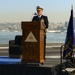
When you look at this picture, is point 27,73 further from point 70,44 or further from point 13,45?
point 13,45

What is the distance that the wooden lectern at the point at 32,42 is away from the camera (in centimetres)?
868

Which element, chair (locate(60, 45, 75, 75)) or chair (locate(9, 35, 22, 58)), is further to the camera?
chair (locate(9, 35, 22, 58))

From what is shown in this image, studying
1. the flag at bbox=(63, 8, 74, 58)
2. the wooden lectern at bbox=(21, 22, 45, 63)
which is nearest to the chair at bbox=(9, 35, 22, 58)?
the wooden lectern at bbox=(21, 22, 45, 63)

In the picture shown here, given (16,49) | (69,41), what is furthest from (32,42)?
(16,49)

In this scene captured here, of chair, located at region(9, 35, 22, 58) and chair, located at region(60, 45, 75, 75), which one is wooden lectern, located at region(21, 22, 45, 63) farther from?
chair, located at region(9, 35, 22, 58)

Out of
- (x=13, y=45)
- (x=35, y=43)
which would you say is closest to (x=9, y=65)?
(x=35, y=43)

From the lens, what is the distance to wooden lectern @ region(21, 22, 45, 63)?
868 cm

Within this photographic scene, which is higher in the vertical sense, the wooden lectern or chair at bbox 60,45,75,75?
the wooden lectern

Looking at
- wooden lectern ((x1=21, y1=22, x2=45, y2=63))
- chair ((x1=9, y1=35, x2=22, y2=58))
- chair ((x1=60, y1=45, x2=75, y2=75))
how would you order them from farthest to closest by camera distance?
chair ((x1=9, y1=35, x2=22, y2=58)) < wooden lectern ((x1=21, y1=22, x2=45, y2=63)) < chair ((x1=60, y1=45, x2=75, y2=75))

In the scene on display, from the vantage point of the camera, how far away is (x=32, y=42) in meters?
8.74

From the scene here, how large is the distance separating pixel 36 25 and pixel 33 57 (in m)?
0.84

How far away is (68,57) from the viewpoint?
8.80m

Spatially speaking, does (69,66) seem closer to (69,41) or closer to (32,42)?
(69,41)

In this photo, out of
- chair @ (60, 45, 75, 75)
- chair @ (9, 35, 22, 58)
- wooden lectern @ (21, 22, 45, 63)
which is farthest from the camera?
chair @ (9, 35, 22, 58)
